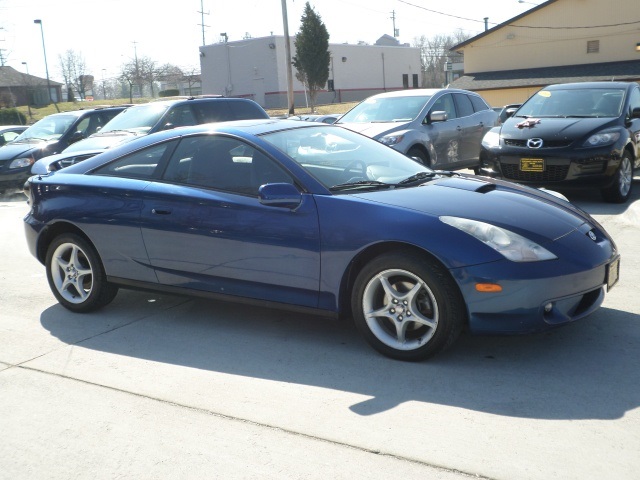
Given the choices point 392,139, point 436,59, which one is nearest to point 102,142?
point 392,139

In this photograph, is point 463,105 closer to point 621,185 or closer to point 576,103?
point 576,103

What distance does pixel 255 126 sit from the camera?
17.7ft

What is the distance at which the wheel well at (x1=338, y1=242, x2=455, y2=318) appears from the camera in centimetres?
431

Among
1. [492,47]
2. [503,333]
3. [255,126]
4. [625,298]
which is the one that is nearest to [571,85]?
[625,298]

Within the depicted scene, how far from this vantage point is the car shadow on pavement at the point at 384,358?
386cm

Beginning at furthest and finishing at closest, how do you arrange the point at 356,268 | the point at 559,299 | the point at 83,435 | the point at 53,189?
the point at 53,189, the point at 356,268, the point at 559,299, the point at 83,435

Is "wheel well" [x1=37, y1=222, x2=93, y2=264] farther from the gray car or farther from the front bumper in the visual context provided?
the front bumper

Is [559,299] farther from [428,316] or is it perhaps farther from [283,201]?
[283,201]

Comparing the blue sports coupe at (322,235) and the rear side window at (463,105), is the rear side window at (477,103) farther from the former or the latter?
the blue sports coupe at (322,235)

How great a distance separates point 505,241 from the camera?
4.20 meters

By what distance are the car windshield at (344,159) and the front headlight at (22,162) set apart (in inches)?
427

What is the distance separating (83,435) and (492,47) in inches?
1868

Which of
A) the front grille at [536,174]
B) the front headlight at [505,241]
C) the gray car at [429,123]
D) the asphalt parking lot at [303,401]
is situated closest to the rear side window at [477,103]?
the gray car at [429,123]

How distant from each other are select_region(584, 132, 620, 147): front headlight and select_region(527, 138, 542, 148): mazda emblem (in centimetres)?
58
